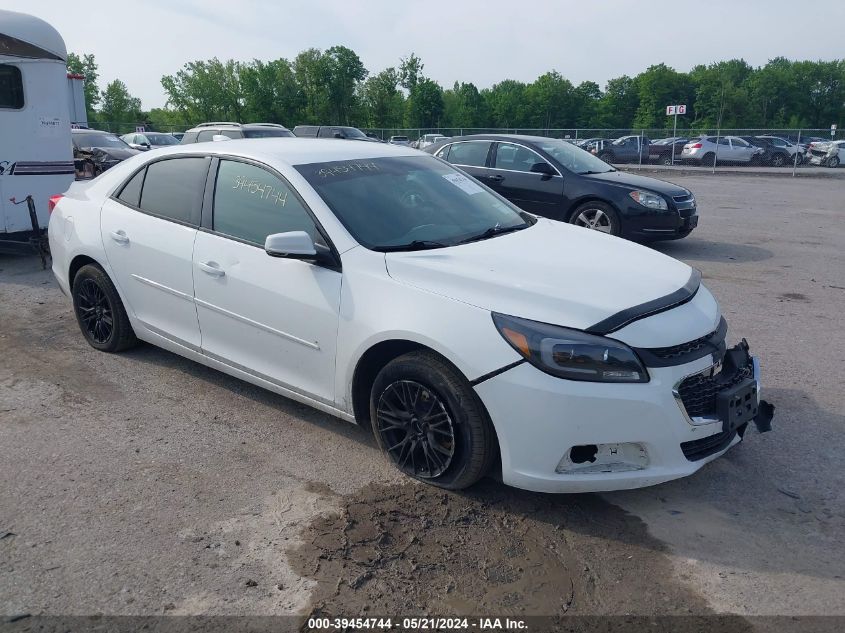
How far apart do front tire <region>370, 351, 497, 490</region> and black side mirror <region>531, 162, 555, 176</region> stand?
24.0ft

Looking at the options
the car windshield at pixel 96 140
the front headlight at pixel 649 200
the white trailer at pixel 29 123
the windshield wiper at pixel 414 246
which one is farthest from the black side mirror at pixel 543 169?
the car windshield at pixel 96 140

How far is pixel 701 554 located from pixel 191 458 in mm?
2659

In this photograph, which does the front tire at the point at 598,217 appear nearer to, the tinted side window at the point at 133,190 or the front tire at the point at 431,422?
the tinted side window at the point at 133,190

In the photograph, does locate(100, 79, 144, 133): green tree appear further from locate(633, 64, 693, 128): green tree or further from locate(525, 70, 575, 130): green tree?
locate(633, 64, 693, 128): green tree

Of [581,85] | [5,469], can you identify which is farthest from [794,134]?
[581,85]

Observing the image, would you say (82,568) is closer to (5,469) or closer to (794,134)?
(5,469)

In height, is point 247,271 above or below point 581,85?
below

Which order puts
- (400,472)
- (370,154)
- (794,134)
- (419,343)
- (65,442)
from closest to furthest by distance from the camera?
(419,343)
(400,472)
(65,442)
(370,154)
(794,134)

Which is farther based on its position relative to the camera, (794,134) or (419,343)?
(794,134)

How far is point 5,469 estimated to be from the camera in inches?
156

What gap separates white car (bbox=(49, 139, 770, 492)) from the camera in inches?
130

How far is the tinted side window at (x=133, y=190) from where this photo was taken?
5.23 m

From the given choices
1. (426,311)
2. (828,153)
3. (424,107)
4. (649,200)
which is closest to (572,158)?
(649,200)

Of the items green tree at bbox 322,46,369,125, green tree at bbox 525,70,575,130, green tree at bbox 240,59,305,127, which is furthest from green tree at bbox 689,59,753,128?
green tree at bbox 240,59,305,127
